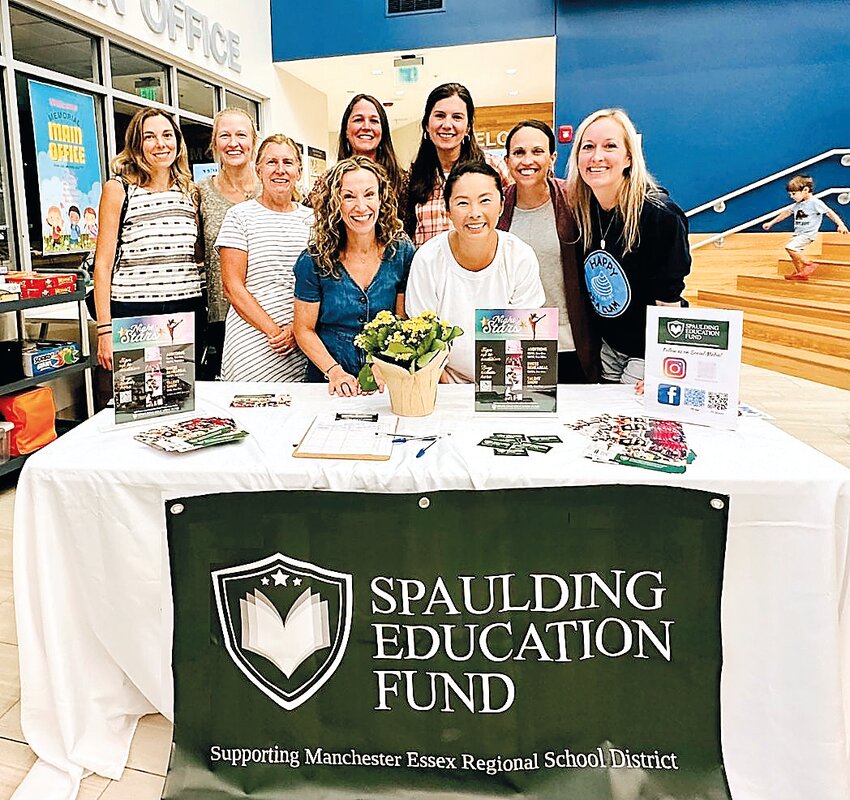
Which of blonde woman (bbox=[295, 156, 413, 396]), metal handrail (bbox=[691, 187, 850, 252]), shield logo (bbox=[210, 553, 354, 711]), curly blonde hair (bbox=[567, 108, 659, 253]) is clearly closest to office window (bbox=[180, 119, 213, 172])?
metal handrail (bbox=[691, 187, 850, 252])

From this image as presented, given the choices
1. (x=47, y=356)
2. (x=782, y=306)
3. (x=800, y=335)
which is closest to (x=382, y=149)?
(x=47, y=356)

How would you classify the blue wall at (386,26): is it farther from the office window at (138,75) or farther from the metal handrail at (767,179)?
the metal handrail at (767,179)

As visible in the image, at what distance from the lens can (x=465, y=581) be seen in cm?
159

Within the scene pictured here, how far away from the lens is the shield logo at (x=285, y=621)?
1.60 metres

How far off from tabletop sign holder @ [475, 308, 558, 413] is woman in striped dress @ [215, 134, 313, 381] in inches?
43.8

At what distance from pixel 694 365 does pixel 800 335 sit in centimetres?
548

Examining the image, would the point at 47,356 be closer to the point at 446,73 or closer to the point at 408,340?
the point at 408,340

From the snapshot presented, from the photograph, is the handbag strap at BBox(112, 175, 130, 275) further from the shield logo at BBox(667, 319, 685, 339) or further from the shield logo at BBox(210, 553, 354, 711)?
the shield logo at BBox(667, 319, 685, 339)

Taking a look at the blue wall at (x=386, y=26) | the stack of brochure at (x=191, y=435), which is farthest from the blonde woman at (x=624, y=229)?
the blue wall at (x=386, y=26)

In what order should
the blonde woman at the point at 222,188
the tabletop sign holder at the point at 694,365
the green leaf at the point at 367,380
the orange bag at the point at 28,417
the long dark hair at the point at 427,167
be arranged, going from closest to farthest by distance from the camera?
the tabletop sign holder at the point at 694,365 → the green leaf at the point at 367,380 → the long dark hair at the point at 427,167 → the blonde woman at the point at 222,188 → the orange bag at the point at 28,417

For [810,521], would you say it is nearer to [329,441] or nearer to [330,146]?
[329,441]

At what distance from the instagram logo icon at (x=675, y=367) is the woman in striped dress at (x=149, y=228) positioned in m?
2.14

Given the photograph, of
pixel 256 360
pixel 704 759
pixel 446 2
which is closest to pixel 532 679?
pixel 704 759

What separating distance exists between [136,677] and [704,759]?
4.18ft
